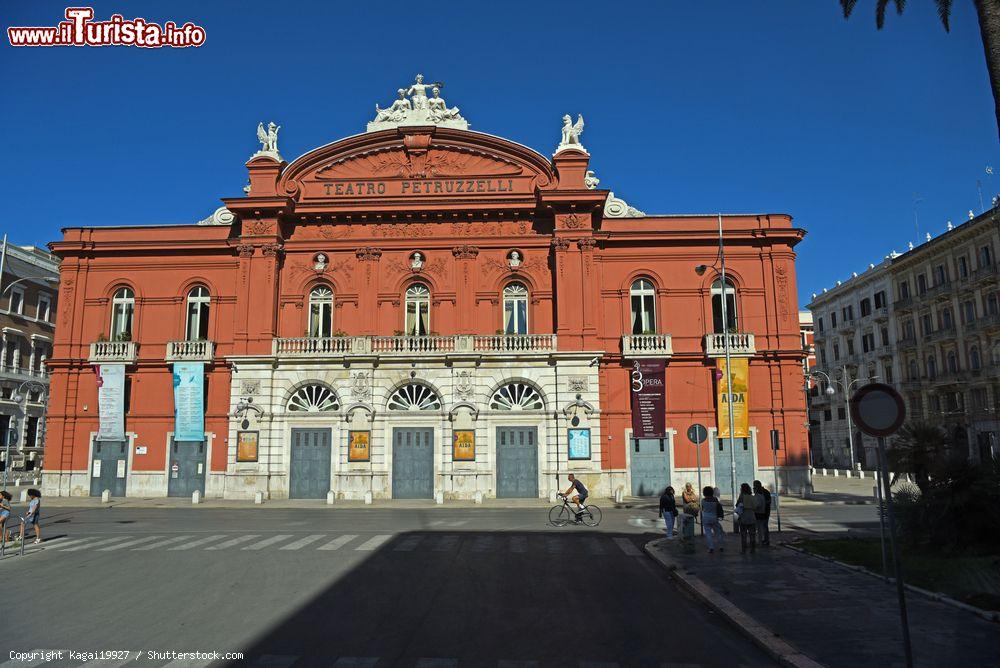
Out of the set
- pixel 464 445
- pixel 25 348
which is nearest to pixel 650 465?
pixel 464 445

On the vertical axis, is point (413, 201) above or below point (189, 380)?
above

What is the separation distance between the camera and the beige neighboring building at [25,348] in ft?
164

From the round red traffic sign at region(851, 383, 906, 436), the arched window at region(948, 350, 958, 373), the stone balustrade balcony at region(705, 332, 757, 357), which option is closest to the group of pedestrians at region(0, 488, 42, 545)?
the round red traffic sign at region(851, 383, 906, 436)

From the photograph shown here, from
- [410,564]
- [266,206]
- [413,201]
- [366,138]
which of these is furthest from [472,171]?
[410,564]

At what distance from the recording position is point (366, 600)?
11109 mm

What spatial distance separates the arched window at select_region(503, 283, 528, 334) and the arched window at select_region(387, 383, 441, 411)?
4.91 m

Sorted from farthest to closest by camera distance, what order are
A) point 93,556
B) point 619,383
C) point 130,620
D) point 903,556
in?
point 619,383 < point 93,556 < point 903,556 < point 130,620

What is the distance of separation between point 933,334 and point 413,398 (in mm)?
45415

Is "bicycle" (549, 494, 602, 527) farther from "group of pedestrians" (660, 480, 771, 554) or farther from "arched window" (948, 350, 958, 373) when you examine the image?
"arched window" (948, 350, 958, 373)

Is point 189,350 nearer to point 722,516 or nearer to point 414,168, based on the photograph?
point 414,168

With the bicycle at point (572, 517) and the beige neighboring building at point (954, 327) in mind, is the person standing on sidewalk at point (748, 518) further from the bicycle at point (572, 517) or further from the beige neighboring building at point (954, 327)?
the beige neighboring building at point (954, 327)

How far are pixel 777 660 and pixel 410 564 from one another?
27.3ft

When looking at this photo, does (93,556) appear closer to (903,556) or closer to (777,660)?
(777,660)

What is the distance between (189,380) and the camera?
1293 inches
